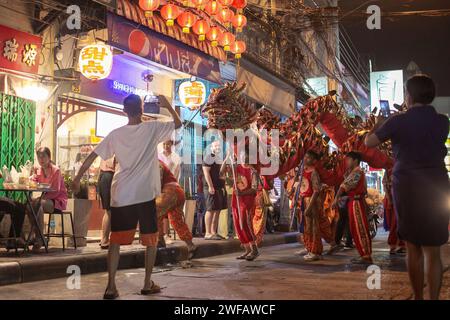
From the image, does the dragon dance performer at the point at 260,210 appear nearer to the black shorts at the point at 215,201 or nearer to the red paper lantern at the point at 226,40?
the black shorts at the point at 215,201

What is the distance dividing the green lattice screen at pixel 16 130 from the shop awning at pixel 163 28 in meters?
2.87

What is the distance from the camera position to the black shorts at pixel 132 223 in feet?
17.6

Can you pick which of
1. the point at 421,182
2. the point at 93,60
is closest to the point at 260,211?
the point at 93,60

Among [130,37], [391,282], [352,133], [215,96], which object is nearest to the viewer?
[391,282]

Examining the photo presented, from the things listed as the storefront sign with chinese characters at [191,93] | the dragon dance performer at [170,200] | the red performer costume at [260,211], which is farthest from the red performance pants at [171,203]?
the storefront sign with chinese characters at [191,93]

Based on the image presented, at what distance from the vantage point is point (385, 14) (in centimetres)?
1599

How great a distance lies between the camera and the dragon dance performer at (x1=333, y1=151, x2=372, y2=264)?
855cm

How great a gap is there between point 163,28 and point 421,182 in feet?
32.0

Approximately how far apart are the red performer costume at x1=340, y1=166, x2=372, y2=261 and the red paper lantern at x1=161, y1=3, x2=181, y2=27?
6113mm

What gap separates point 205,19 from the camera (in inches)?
547

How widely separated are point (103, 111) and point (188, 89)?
2307 millimetres

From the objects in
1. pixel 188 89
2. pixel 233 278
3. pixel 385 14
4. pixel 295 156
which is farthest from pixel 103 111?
pixel 385 14

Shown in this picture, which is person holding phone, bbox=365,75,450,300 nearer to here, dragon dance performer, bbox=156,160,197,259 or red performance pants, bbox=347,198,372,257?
dragon dance performer, bbox=156,160,197,259
